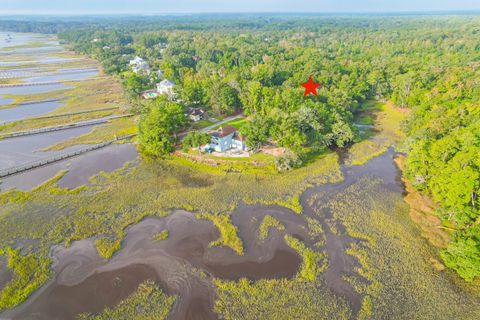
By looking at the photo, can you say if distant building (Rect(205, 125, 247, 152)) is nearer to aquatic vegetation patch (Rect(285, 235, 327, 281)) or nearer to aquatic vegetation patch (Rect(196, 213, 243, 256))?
aquatic vegetation patch (Rect(196, 213, 243, 256))

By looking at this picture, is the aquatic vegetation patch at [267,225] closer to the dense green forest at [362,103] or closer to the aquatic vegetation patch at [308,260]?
the aquatic vegetation patch at [308,260]

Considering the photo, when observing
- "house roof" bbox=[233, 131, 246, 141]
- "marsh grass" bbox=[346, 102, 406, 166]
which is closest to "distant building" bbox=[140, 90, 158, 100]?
"house roof" bbox=[233, 131, 246, 141]

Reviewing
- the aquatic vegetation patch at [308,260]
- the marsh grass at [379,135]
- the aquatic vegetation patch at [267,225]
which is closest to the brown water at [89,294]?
the aquatic vegetation patch at [267,225]

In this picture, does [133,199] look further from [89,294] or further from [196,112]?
[196,112]

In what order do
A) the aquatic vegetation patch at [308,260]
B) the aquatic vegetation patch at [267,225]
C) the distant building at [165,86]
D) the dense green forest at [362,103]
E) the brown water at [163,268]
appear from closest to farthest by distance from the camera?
the brown water at [163,268] < the aquatic vegetation patch at [308,260] < the dense green forest at [362,103] < the aquatic vegetation patch at [267,225] < the distant building at [165,86]

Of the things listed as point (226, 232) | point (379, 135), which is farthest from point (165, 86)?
point (226, 232)

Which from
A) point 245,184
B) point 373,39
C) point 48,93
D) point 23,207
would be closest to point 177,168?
Answer: point 245,184
